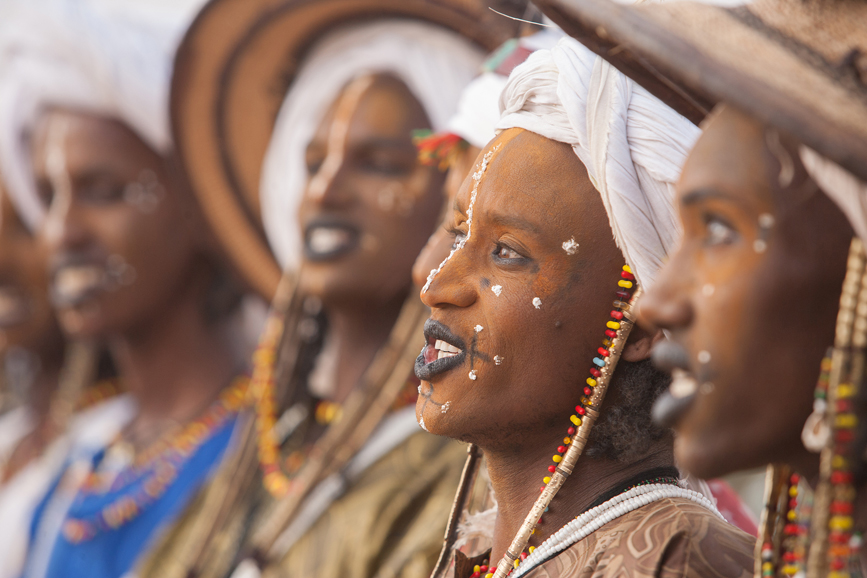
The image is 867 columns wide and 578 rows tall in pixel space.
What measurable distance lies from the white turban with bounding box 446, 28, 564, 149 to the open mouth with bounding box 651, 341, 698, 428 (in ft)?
3.96

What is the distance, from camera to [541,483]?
6.36 feet

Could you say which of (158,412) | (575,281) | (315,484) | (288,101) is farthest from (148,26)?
(575,281)

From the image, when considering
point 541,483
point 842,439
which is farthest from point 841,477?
point 541,483

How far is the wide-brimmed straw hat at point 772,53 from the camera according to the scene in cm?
116

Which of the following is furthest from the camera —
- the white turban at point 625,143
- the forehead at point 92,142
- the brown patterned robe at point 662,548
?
the forehead at point 92,142

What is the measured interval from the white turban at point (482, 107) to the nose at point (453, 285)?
638 millimetres

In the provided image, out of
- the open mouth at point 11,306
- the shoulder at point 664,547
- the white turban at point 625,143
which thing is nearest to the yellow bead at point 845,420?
the shoulder at point 664,547

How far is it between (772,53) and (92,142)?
3849mm

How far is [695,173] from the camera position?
142 centimetres

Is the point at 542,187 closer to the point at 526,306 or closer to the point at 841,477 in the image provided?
the point at 526,306

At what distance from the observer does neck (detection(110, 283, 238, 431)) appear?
454 centimetres

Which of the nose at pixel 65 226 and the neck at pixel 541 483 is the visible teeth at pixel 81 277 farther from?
the neck at pixel 541 483

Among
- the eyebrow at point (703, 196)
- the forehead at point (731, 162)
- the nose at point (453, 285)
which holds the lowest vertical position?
the nose at point (453, 285)

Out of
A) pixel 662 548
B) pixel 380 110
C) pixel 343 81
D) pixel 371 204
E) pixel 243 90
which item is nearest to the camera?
pixel 662 548
